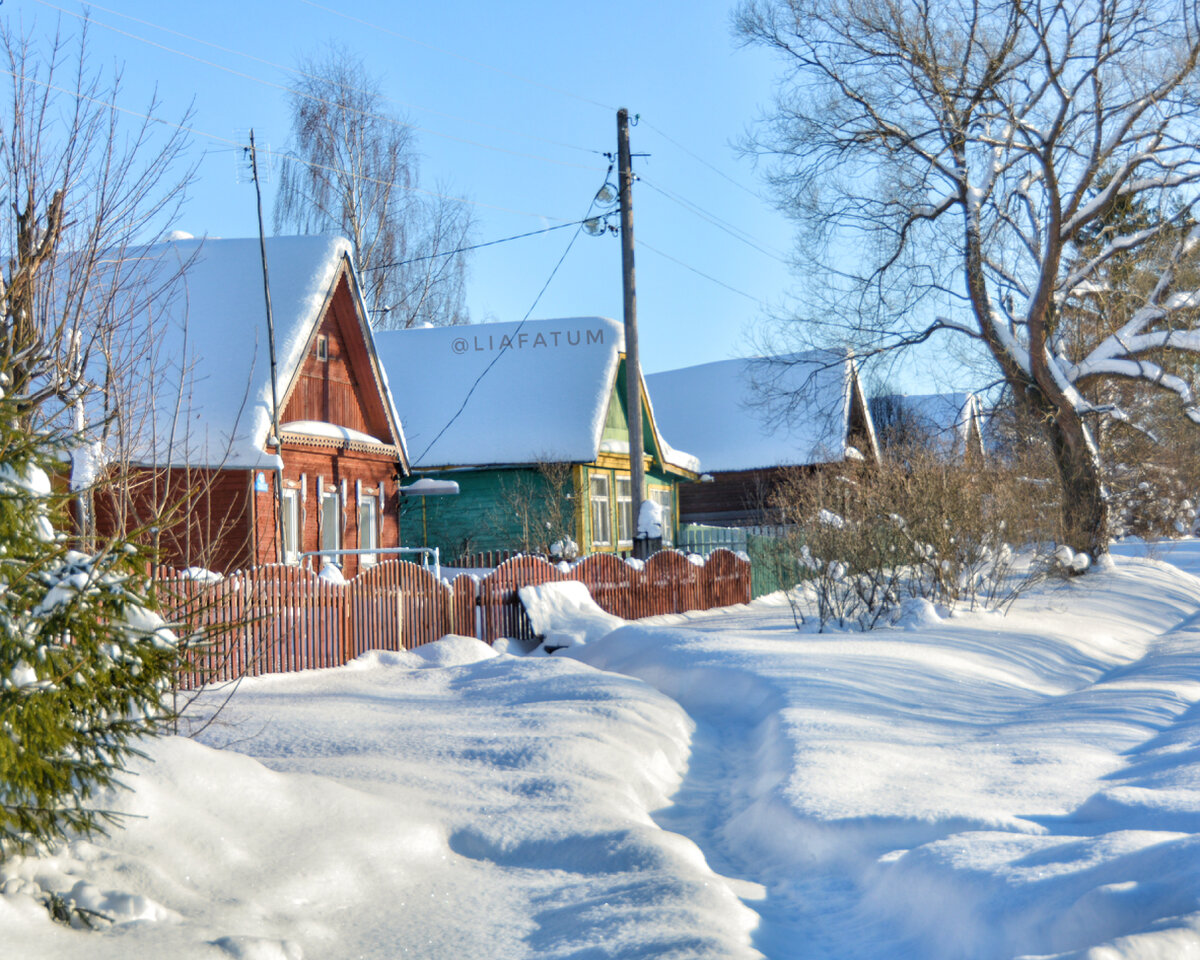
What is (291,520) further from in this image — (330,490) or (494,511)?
(494,511)

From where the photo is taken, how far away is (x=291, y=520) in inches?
708

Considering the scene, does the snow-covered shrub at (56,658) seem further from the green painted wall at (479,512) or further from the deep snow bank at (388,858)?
the green painted wall at (479,512)

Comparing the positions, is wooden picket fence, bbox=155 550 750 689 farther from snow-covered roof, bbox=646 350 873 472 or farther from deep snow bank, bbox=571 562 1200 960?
snow-covered roof, bbox=646 350 873 472

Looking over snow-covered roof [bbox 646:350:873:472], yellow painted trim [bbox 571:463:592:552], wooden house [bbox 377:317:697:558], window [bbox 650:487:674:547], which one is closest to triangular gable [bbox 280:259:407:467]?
wooden house [bbox 377:317:697:558]

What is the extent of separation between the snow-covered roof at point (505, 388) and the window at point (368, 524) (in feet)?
14.9

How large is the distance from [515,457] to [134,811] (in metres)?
21.1

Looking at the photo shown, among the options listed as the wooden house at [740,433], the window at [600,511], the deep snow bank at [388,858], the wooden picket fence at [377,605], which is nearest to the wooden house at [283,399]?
the wooden picket fence at [377,605]

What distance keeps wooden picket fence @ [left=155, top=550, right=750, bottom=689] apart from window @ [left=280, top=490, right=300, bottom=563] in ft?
17.6

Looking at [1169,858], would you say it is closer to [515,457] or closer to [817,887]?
[817,887]

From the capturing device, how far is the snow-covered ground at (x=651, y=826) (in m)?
3.92

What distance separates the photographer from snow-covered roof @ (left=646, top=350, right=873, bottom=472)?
117 ft

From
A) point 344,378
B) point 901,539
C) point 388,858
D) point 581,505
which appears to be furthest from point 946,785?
point 581,505

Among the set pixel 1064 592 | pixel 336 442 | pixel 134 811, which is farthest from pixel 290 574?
pixel 1064 592

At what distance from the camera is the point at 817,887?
17.0 feet
